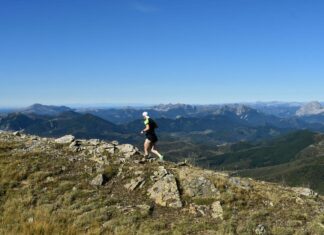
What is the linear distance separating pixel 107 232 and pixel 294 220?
8.93m

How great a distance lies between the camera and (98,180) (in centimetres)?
2486

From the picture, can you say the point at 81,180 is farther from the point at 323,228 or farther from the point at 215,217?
the point at 323,228

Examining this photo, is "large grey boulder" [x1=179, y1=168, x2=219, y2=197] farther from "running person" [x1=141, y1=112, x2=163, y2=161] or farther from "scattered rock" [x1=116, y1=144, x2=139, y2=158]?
"running person" [x1=141, y1=112, x2=163, y2=161]

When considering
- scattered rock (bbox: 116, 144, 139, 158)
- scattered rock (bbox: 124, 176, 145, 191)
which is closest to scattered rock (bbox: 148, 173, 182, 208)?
scattered rock (bbox: 124, 176, 145, 191)

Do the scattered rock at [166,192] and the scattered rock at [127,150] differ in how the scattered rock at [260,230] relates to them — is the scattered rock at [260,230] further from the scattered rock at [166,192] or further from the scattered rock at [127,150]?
the scattered rock at [127,150]

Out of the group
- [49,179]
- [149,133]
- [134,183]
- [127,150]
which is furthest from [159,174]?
[49,179]

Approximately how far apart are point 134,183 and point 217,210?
5.03m

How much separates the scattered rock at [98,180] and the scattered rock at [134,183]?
1410mm

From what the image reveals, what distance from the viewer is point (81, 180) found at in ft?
82.9

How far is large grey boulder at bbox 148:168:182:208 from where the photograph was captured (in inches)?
883

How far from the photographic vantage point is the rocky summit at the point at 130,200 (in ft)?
63.1

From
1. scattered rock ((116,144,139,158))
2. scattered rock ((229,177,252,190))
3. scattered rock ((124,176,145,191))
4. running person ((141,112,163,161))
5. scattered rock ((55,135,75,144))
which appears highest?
running person ((141,112,163,161))

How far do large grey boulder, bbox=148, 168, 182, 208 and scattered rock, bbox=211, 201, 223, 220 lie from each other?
168cm

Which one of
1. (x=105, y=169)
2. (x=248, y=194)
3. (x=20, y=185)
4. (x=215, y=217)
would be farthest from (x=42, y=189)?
(x=248, y=194)
